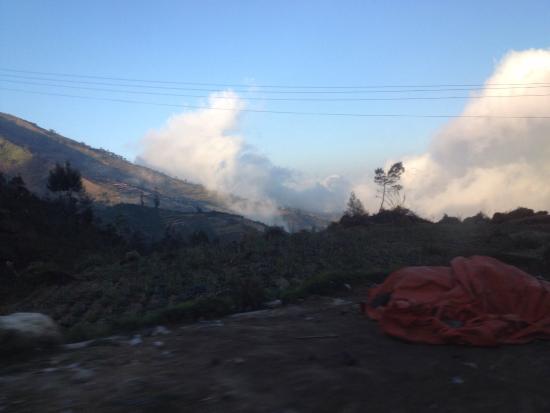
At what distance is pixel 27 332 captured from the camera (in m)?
4.09

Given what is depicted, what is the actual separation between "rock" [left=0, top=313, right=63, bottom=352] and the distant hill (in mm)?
76636

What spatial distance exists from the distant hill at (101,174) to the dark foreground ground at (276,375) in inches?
3026

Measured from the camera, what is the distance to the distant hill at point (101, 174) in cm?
9138

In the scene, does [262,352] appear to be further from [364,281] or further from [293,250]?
[293,250]

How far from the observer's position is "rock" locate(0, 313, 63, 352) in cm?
392

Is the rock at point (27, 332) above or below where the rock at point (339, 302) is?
below

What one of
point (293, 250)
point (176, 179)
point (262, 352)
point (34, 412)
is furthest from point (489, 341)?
point (176, 179)

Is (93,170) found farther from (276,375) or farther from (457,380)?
(457,380)

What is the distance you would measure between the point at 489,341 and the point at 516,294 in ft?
2.63

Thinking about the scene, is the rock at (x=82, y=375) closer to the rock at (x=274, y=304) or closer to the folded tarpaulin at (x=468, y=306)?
the folded tarpaulin at (x=468, y=306)

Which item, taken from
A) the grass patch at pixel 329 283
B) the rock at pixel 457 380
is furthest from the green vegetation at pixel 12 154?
the rock at pixel 457 380

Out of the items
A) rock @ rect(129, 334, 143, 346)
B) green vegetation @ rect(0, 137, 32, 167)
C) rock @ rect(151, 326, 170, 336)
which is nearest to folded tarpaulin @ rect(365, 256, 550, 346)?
rock @ rect(151, 326, 170, 336)

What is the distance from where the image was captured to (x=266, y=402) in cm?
302

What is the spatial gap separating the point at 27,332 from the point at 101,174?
122721 millimetres
